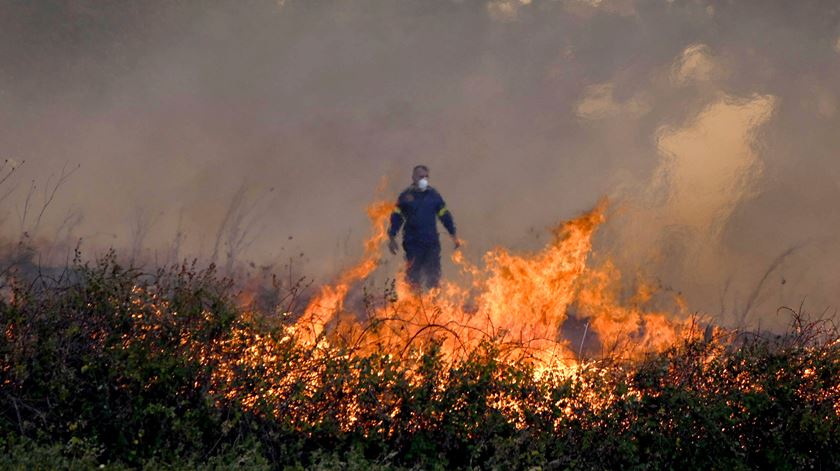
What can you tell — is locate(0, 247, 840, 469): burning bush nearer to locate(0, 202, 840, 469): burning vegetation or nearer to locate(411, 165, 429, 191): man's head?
locate(0, 202, 840, 469): burning vegetation

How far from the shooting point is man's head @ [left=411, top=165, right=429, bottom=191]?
13.2 meters

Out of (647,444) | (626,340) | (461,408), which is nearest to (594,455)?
(647,444)

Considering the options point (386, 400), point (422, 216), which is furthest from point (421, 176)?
point (386, 400)

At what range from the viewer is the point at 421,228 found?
526 inches

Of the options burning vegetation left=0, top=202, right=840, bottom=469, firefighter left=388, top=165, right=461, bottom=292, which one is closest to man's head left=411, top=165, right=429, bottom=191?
firefighter left=388, top=165, right=461, bottom=292

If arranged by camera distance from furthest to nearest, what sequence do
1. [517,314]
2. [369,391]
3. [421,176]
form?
[421,176] → [517,314] → [369,391]

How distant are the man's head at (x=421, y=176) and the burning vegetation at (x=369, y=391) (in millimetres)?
5261

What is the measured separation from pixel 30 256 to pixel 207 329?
3.69m

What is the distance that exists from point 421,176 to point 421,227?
691mm

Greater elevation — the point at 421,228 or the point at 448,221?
the point at 448,221

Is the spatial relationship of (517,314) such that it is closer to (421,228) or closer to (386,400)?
(386,400)

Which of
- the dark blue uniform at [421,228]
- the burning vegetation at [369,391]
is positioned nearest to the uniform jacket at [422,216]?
the dark blue uniform at [421,228]

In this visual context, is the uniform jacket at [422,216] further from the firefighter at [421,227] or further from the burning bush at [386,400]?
the burning bush at [386,400]

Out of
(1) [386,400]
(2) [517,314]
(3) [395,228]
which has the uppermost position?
(3) [395,228]
